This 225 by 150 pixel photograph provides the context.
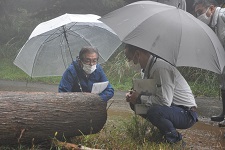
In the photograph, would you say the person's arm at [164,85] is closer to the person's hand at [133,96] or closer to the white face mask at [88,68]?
the person's hand at [133,96]

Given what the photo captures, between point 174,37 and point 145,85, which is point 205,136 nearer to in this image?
point 145,85

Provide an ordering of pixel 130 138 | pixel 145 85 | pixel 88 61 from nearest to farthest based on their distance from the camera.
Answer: pixel 145 85 < pixel 130 138 < pixel 88 61

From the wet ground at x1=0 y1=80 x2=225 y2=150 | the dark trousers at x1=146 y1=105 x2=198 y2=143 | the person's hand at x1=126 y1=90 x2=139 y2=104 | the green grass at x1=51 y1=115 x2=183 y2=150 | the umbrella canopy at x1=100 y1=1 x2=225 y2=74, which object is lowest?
the wet ground at x1=0 y1=80 x2=225 y2=150

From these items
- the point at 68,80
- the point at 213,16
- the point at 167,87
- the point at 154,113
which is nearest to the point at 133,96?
the point at 154,113

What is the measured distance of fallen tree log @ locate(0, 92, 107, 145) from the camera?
3398mm

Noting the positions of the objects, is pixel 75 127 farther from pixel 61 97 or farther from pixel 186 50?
pixel 186 50

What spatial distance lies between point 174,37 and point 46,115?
1.60 meters

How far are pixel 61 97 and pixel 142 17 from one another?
1.29 m

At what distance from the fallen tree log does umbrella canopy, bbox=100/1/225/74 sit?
0.91 metres

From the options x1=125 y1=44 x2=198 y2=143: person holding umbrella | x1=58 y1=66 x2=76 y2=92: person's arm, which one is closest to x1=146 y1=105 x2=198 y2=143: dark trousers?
x1=125 y1=44 x2=198 y2=143: person holding umbrella

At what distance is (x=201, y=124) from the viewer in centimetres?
575

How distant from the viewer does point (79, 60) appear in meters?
4.61

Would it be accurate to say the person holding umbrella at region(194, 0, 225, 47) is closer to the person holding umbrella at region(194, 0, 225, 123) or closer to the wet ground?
the person holding umbrella at region(194, 0, 225, 123)

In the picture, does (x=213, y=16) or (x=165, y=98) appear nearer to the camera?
(x=165, y=98)
